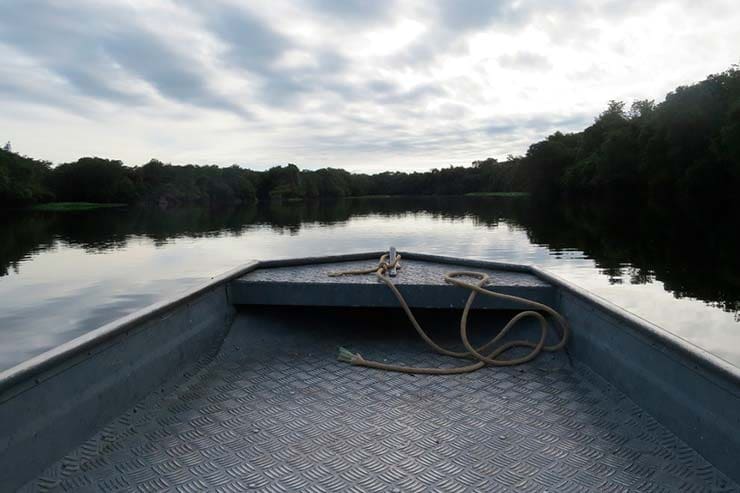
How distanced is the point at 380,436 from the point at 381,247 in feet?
67.8

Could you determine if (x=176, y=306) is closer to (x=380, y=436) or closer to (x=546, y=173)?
(x=380, y=436)

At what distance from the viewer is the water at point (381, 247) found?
9.30 m

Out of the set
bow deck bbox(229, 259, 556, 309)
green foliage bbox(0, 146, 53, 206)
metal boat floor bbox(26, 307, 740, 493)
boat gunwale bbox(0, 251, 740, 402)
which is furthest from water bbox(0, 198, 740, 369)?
green foliage bbox(0, 146, 53, 206)

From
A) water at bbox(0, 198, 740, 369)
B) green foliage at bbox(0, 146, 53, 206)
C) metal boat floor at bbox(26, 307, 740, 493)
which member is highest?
green foliage at bbox(0, 146, 53, 206)

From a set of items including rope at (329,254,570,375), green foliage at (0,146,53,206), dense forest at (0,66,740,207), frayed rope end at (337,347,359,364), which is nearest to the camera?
rope at (329,254,570,375)

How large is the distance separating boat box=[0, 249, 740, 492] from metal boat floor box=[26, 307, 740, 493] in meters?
0.01

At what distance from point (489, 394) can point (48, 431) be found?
2.45 m

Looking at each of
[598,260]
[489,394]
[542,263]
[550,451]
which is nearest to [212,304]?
[489,394]

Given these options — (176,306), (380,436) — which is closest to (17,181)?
(176,306)

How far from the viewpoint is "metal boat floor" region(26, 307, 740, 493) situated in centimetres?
223

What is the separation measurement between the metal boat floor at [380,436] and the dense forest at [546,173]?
1551 inches

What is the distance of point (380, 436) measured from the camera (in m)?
2.68

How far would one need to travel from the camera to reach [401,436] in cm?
268

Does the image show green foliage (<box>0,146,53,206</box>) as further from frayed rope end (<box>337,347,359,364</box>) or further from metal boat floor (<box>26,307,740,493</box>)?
metal boat floor (<box>26,307,740,493</box>)
